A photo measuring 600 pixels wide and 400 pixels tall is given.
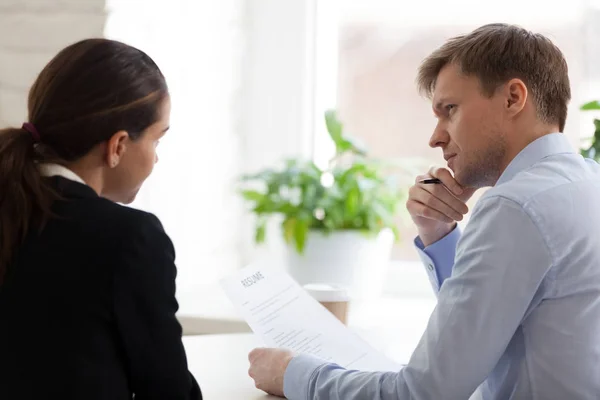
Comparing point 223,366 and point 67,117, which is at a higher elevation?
point 67,117

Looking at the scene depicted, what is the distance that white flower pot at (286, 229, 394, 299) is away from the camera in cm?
209

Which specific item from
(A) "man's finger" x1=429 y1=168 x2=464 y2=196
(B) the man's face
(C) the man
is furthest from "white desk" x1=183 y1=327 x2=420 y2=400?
(B) the man's face

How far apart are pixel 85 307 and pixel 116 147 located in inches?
9.5

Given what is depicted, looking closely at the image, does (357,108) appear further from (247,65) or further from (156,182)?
(156,182)

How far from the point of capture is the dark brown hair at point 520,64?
49.1 inches

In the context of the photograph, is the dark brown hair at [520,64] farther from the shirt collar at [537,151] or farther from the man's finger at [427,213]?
the man's finger at [427,213]

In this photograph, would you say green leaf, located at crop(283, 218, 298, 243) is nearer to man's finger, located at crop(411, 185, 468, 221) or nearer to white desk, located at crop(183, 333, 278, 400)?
white desk, located at crop(183, 333, 278, 400)

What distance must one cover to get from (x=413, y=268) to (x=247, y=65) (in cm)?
76

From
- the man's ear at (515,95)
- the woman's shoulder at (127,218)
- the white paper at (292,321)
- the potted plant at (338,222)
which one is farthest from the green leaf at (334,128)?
the woman's shoulder at (127,218)

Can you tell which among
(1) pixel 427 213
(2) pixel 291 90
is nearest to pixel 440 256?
(1) pixel 427 213

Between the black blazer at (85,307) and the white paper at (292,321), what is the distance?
374mm

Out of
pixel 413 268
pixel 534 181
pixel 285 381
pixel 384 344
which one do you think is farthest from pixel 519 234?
pixel 413 268

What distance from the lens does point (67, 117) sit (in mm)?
1136

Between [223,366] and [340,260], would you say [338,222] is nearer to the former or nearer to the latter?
[340,260]
